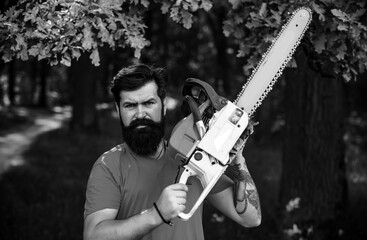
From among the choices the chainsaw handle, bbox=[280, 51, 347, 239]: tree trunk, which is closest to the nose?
the chainsaw handle

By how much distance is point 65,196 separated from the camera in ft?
21.7

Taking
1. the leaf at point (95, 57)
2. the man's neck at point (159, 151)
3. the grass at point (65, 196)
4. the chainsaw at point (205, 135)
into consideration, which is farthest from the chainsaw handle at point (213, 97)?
the grass at point (65, 196)

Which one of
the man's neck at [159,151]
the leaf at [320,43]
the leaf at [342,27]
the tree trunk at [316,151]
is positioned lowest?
the tree trunk at [316,151]

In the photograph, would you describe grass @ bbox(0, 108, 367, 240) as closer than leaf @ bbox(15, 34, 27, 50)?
No

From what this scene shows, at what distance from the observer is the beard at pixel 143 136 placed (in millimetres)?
2387

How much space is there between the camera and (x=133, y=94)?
7.88 feet

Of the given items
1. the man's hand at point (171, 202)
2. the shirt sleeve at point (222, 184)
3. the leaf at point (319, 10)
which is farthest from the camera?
the leaf at point (319, 10)

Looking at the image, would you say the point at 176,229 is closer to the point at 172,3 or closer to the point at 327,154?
the point at 172,3

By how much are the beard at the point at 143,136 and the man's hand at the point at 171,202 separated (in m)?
0.38

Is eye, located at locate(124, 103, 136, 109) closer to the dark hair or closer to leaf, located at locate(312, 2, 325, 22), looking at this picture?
the dark hair

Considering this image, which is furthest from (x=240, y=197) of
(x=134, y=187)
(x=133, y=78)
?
(x=133, y=78)

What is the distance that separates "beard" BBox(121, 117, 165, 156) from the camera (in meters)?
2.39

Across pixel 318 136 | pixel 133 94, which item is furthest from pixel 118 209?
pixel 318 136

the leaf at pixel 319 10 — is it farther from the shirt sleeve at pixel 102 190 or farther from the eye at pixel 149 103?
the shirt sleeve at pixel 102 190
